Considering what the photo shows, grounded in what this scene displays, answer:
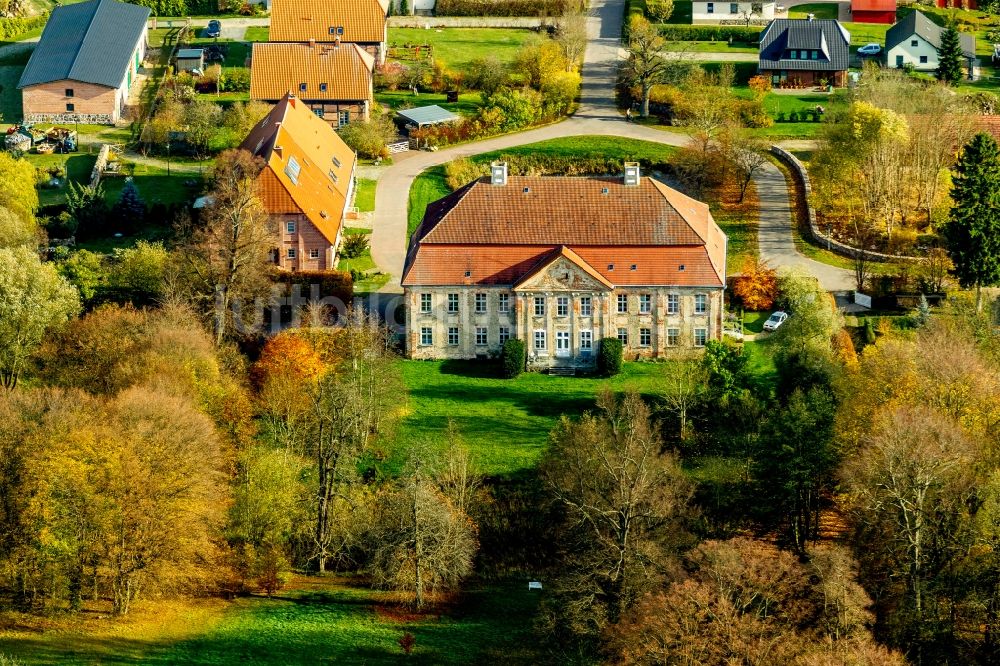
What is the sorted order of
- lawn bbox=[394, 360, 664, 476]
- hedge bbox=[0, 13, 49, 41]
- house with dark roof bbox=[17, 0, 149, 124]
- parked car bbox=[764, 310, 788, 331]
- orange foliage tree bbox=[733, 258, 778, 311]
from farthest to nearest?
hedge bbox=[0, 13, 49, 41]
house with dark roof bbox=[17, 0, 149, 124]
orange foliage tree bbox=[733, 258, 778, 311]
parked car bbox=[764, 310, 788, 331]
lawn bbox=[394, 360, 664, 476]

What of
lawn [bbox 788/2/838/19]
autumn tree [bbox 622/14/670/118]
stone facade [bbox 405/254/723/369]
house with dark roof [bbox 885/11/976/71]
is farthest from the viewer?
lawn [bbox 788/2/838/19]

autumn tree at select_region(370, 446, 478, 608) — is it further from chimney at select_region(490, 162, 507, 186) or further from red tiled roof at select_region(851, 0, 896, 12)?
red tiled roof at select_region(851, 0, 896, 12)

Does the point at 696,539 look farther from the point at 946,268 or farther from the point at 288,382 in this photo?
the point at 946,268

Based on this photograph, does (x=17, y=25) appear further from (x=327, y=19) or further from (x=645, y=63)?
(x=645, y=63)

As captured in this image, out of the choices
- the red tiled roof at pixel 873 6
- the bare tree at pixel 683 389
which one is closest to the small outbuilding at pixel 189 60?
the red tiled roof at pixel 873 6

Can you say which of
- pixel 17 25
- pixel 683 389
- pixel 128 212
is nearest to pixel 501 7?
pixel 17 25

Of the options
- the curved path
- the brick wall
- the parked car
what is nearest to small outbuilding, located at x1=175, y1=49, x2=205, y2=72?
the brick wall
